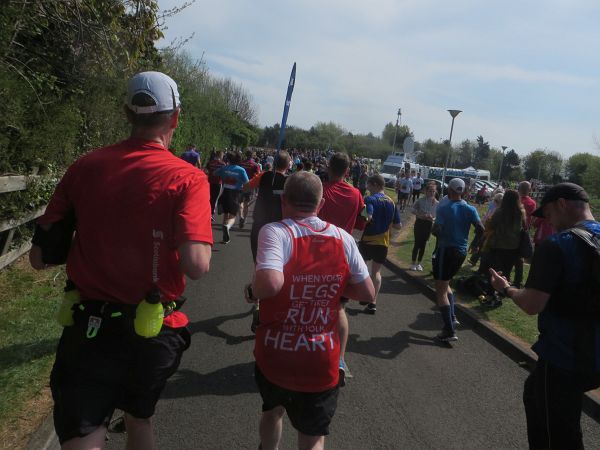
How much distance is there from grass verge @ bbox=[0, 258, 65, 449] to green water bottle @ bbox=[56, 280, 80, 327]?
56.5 inches

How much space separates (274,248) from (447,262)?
414 cm

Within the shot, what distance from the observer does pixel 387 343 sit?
577cm

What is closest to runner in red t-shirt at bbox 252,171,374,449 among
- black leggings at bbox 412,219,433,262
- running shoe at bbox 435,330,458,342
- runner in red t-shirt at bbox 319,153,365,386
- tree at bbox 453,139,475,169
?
runner in red t-shirt at bbox 319,153,365,386

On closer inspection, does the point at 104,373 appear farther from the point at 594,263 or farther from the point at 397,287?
the point at 397,287

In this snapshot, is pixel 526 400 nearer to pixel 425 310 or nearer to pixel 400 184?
pixel 425 310

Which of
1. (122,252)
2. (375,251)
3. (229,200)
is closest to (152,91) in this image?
(122,252)

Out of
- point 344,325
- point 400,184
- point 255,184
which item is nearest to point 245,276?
point 255,184

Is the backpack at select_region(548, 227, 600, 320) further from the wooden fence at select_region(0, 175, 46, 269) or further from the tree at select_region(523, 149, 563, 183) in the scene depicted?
the tree at select_region(523, 149, 563, 183)

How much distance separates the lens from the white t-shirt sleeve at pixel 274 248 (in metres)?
2.15

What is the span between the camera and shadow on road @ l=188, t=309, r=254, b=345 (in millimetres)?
5253

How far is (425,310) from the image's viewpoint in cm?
747

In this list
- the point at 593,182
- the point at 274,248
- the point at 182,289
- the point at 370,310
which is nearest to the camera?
the point at 182,289

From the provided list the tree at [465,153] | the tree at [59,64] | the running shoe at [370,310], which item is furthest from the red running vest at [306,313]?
the tree at [465,153]

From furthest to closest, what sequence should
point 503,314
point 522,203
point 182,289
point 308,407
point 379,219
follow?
point 522,203, point 503,314, point 379,219, point 308,407, point 182,289
